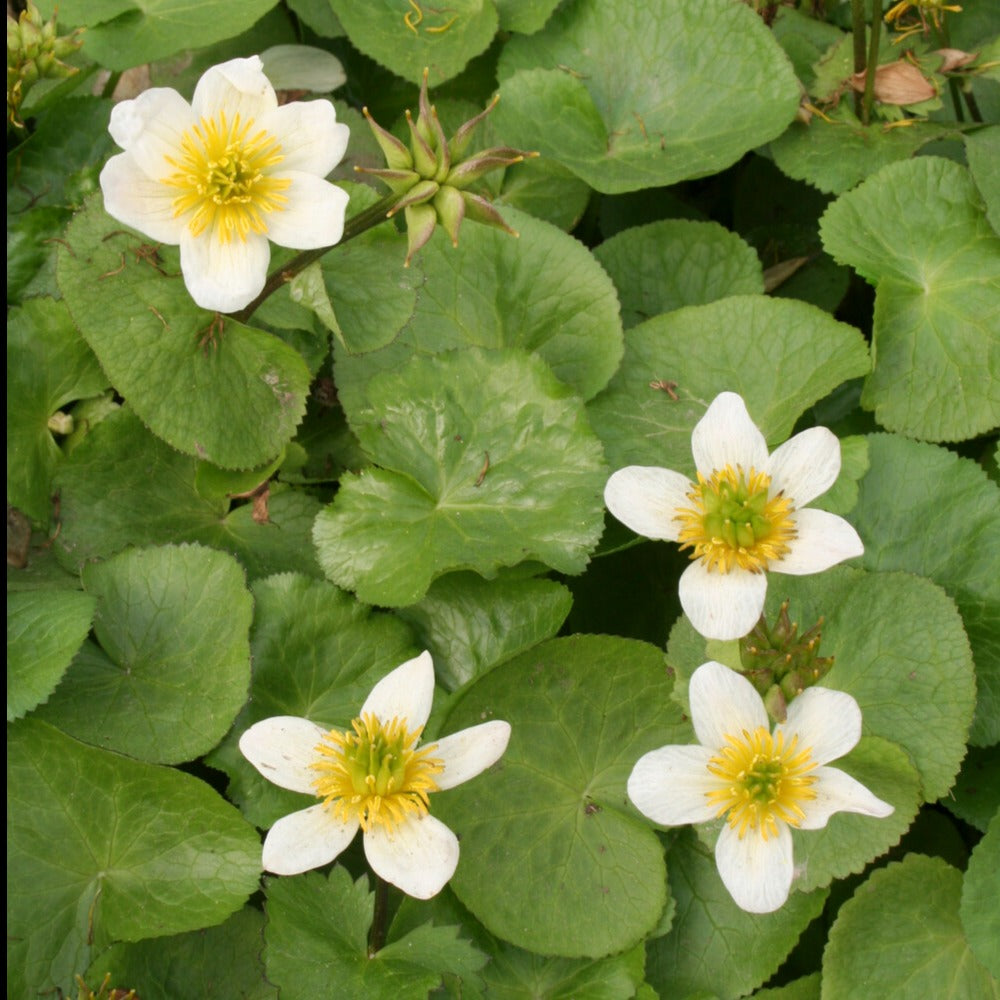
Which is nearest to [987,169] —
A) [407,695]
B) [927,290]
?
[927,290]

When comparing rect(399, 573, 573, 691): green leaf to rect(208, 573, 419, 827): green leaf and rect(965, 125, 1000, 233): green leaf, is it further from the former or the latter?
rect(965, 125, 1000, 233): green leaf

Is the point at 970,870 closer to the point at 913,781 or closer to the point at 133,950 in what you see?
the point at 913,781

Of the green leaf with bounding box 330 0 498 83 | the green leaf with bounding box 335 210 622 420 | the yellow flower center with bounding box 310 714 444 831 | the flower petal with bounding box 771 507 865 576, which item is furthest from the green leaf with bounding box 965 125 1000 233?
the yellow flower center with bounding box 310 714 444 831

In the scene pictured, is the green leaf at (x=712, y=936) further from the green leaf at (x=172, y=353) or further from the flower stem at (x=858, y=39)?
the flower stem at (x=858, y=39)

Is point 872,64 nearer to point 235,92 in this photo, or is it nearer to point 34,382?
point 235,92

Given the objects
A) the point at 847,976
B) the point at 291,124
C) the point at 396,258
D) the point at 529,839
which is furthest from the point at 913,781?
the point at 291,124
